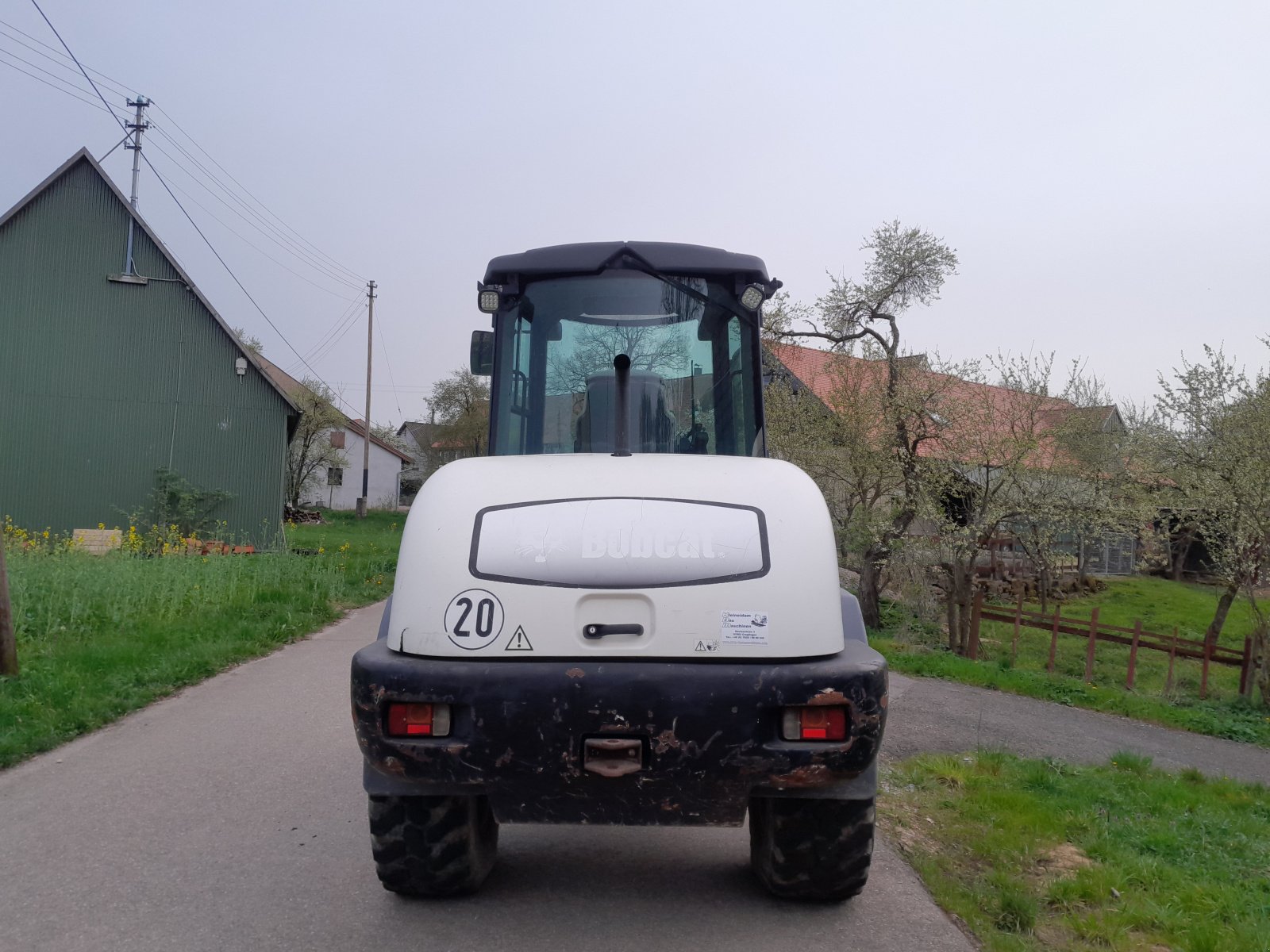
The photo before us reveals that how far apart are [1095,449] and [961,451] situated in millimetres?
2996

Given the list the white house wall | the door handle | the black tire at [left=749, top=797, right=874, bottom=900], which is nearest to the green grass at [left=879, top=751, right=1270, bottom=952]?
the black tire at [left=749, top=797, right=874, bottom=900]

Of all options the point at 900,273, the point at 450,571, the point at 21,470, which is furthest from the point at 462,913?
the point at 21,470

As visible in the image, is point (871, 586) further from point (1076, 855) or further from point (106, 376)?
point (106, 376)

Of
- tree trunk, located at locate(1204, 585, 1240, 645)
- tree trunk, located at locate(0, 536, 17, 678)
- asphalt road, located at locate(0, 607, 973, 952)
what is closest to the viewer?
asphalt road, located at locate(0, 607, 973, 952)

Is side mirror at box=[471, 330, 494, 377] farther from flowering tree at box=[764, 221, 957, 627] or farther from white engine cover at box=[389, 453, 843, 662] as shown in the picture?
flowering tree at box=[764, 221, 957, 627]

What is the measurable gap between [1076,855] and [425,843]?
3.00 metres

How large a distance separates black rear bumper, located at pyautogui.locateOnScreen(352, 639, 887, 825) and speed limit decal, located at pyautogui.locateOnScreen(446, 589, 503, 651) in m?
0.07

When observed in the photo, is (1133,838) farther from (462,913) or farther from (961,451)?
(961,451)

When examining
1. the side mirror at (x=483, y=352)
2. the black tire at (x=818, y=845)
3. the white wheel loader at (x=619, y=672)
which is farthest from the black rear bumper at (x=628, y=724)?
the side mirror at (x=483, y=352)

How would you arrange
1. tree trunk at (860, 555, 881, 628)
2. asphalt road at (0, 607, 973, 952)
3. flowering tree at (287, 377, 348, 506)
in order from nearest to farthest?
asphalt road at (0, 607, 973, 952) < tree trunk at (860, 555, 881, 628) < flowering tree at (287, 377, 348, 506)

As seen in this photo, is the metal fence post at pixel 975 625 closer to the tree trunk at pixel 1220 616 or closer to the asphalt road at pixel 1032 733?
the tree trunk at pixel 1220 616

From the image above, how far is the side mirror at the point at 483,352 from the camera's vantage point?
462cm

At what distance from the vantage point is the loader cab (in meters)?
4.36

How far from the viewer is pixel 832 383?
1773 cm
